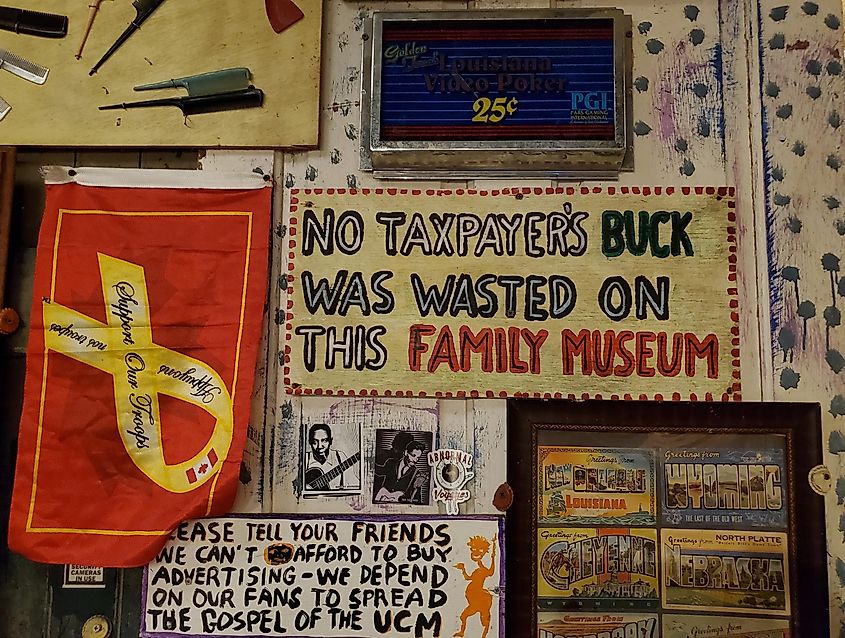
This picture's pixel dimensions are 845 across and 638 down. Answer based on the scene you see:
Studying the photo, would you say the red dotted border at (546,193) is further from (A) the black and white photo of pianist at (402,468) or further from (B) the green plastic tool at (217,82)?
(B) the green plastic tool at (217,82)

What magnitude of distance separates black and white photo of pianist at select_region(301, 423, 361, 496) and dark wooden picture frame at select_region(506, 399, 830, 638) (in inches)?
14.7

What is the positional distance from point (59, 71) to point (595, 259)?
144 centimetres

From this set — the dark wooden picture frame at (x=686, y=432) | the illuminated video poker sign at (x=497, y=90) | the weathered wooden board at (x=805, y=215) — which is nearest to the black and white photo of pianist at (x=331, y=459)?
the dark wooden picture frame at (x=686, y=432)

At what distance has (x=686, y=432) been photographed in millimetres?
1815

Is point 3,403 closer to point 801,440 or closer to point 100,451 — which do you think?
point 100,451

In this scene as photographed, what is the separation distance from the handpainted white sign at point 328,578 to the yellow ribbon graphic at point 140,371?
0.16m

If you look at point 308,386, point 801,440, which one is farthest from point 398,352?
point 801,440

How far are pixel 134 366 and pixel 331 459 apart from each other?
1.73ft

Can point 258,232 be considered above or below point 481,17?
below

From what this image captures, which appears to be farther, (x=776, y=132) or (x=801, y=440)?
(x=776, y=132)

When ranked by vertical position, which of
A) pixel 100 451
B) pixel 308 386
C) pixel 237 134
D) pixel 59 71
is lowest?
pixel 100 451

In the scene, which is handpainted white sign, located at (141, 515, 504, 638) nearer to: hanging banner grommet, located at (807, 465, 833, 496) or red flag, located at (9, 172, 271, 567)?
red flag, located at (9, 172, 271, 567)

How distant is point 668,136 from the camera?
1926 millimetres

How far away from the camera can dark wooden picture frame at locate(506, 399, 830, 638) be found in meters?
1.76
